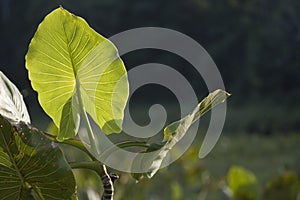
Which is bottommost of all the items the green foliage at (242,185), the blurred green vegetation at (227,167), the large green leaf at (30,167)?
the blurred green vegetation at (227,167)

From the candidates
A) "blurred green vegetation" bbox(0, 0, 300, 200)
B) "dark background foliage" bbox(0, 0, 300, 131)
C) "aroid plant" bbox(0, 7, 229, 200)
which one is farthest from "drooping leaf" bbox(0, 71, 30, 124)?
"dark background foliage" bbox(0, 0, 300, 131)

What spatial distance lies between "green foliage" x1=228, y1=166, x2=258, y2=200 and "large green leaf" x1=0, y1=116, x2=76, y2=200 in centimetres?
48

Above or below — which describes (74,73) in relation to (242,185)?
above

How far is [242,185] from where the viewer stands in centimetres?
77

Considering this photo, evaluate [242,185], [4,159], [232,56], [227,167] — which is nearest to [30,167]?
[4,159]

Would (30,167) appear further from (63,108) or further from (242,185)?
(242,185)

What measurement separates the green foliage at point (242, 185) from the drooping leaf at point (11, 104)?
1.50 feet

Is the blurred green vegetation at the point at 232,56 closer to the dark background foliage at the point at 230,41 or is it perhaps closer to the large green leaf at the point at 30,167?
the dark background foliage at the point at 230,41

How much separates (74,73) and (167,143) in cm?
5

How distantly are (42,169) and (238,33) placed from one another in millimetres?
11238

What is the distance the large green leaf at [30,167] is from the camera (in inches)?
11.4

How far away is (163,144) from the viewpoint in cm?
31

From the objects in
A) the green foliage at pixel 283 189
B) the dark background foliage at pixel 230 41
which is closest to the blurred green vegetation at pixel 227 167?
the green foliage at pixel 283 189

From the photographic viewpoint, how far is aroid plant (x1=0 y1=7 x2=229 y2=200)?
296 millimetres
